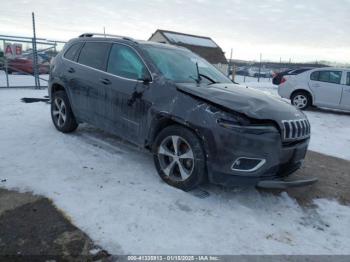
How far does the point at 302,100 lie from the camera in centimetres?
1148

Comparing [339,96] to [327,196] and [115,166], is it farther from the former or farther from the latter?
[115,166]

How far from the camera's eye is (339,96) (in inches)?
424

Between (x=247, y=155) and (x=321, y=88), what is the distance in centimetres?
885

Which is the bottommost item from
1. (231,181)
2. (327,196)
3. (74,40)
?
(327,196)

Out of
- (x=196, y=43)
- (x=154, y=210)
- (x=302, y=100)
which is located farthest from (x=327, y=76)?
(x=196, y=43)

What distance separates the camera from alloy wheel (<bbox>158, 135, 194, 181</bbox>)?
3869mm

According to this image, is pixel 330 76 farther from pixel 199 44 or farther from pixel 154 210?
pixel 199 44

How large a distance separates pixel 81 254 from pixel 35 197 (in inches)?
47.7

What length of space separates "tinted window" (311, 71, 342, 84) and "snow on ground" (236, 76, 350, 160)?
1.13m

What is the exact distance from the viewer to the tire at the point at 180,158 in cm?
Result: 370

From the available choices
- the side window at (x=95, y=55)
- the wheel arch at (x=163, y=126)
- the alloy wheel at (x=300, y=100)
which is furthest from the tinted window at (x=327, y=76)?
the wheel arch at (x=163, y=126)

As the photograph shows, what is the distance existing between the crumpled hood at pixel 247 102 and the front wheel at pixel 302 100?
7.86m

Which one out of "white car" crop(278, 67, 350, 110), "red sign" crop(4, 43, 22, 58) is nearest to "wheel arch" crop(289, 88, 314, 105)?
"white car" crop(278, 67, 350, 110)

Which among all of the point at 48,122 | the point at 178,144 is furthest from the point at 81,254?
the point at 48,122
